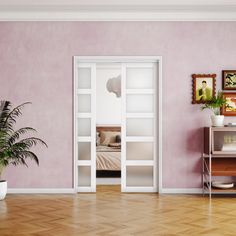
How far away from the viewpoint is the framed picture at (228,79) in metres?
6.93

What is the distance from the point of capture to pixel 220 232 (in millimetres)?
4570

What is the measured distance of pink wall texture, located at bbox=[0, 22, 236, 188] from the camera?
6988mm

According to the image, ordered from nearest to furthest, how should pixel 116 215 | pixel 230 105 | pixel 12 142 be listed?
pixel 116 215 < pixel 12 142 < pixel 230 105

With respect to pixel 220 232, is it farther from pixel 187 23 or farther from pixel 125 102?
pixel 187 23

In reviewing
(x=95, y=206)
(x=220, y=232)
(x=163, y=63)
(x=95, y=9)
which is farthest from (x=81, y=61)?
(x=220, y=232)

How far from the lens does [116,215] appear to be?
17.7ft

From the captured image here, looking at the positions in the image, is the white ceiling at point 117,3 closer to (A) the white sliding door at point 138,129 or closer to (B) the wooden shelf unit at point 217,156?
(A) the white sliding door at point 138,129

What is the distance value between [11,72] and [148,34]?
2301 millimetres

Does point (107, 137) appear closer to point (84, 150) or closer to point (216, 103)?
point (84, 150)

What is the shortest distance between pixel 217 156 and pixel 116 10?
279 centimetres

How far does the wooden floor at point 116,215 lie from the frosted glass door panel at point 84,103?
1.40 metres

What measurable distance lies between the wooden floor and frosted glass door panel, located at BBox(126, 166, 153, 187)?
0.27m

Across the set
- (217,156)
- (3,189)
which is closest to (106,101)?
(217,156)

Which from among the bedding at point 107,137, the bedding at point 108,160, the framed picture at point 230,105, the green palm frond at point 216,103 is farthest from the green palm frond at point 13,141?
the framed picture at point 230,105
